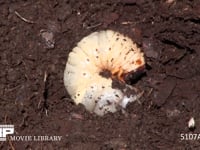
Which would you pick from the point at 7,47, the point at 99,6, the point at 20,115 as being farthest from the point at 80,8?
the point at 20,115

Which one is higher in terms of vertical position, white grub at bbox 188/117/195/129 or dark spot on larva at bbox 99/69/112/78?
dark spot on larva at bbox 99/69/112/78

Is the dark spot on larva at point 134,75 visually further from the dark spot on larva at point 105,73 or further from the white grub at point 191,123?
the white grub at point 191,123

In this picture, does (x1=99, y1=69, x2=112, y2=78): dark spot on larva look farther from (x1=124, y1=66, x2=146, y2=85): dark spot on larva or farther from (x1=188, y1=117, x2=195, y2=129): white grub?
(x1=188, y1=117, x2=195, y2=129): white grub

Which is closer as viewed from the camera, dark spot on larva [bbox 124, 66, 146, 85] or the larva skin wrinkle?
the larva skin wrinkle

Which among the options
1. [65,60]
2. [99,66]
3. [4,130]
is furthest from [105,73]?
[4,130]

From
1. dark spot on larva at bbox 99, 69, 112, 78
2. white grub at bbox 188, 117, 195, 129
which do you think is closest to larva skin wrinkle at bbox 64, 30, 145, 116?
dark spot on larva at bbox 99, 69, 112, 78

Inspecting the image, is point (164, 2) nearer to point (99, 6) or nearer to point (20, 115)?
point (99, 6)

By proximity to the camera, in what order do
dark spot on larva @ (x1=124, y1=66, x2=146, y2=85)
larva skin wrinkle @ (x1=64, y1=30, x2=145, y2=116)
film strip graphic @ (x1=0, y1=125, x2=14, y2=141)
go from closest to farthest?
film strip graphic @ (x1=0, y1=125, x2=14, y2=141) < larva skin wrinkle @ (x1=64, y1=30, x2=145, y2=116) < dark spot on larva @ (x1=124, y1=66, x2=146, y2=85)

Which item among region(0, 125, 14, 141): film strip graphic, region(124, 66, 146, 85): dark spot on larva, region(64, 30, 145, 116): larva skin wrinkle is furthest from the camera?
region(124, 66, 146, 85): dark spot on larva
